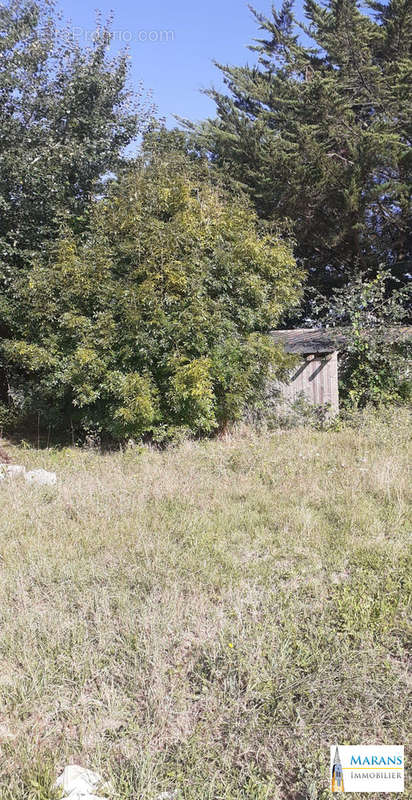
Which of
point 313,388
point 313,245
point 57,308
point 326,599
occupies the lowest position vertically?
point 326,599

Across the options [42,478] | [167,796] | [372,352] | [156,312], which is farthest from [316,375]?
[167,796]

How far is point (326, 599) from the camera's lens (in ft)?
9.77

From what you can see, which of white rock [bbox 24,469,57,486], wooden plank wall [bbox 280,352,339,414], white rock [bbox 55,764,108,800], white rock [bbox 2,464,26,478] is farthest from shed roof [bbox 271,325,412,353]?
white rock [bbox 55,764,108,800]

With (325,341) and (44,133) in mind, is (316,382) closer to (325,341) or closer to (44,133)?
(325,341)

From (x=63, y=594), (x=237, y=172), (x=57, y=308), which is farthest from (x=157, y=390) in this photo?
(x=237, y=172)

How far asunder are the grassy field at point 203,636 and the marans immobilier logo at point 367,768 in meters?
0.08

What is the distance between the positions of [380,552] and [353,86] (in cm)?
1356

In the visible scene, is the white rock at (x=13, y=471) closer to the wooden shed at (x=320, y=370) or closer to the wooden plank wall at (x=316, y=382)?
the wooden shed at (x=320, y=370)

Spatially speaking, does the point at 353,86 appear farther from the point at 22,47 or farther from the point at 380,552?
the point at 380,552

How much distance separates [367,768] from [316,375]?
8.24 metres

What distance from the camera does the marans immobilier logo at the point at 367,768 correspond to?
1.83 m

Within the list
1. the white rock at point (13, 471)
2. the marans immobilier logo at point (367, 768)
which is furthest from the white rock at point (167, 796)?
the white rock at point (13, 471)

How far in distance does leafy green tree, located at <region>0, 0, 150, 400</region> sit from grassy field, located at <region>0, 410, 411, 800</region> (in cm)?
668

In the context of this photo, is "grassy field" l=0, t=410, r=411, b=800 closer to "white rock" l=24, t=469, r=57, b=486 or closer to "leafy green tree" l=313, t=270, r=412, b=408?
"white rock" l=24, t=469, r=57, b=486
